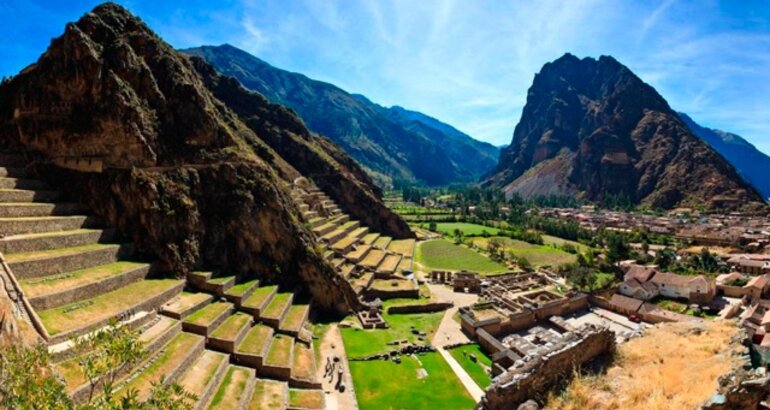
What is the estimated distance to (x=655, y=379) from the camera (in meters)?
13.0

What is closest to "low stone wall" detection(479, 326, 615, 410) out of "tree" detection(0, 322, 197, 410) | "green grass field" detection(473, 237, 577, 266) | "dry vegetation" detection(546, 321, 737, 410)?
"dry vegetation" detection(546, 321, 737, 410)

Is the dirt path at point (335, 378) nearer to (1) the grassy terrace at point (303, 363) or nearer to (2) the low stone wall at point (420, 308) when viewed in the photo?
(1) the grassy terrace at point (303, 363)

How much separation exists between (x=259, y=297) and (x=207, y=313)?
19.5ft

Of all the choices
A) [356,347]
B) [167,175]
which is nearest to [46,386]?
[356,347]

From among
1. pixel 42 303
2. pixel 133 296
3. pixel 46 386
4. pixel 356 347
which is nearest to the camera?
pixel 46 386

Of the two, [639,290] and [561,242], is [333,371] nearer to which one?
[639,290]

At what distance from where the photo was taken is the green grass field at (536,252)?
74.6 m

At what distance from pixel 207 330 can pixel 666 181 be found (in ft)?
682

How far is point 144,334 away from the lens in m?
23.8

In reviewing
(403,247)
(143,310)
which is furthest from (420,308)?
(403,247)

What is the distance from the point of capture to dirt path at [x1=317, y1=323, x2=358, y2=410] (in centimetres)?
2634

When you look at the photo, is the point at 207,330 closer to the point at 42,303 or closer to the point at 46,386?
the point at 42,303

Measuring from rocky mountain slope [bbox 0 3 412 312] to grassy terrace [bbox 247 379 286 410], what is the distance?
12957 mm

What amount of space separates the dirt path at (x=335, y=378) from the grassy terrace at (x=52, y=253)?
18.0 meters
